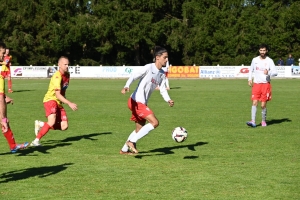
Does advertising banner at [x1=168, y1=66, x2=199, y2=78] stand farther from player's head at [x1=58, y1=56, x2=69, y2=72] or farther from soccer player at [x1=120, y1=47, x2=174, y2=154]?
soccer player at [x1=120, y1=47, x2=174, y2=154]

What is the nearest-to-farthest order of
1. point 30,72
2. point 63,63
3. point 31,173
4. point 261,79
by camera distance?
point 31,173 < point 63,63 < point 261,79 < point 30,72

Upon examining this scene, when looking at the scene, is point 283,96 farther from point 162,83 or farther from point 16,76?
point 16,76

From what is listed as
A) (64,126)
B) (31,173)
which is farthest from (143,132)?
(31,173)

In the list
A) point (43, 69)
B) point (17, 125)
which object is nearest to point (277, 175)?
point (17, 125)

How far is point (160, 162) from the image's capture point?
32.6 feet

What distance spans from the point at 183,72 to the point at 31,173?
153 feet

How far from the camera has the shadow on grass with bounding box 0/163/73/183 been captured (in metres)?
8.58

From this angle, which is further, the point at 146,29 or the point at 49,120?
the point at 146,29

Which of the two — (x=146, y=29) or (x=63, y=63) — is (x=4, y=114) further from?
(x=146, y=29)

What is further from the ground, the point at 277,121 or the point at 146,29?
the point at 146,29

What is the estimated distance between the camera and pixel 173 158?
10.4 metres

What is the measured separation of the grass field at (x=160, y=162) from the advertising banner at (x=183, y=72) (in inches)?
1445

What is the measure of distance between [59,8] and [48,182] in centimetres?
6572

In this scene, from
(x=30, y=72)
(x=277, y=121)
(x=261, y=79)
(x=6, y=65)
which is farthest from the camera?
(x=30, y=72)
